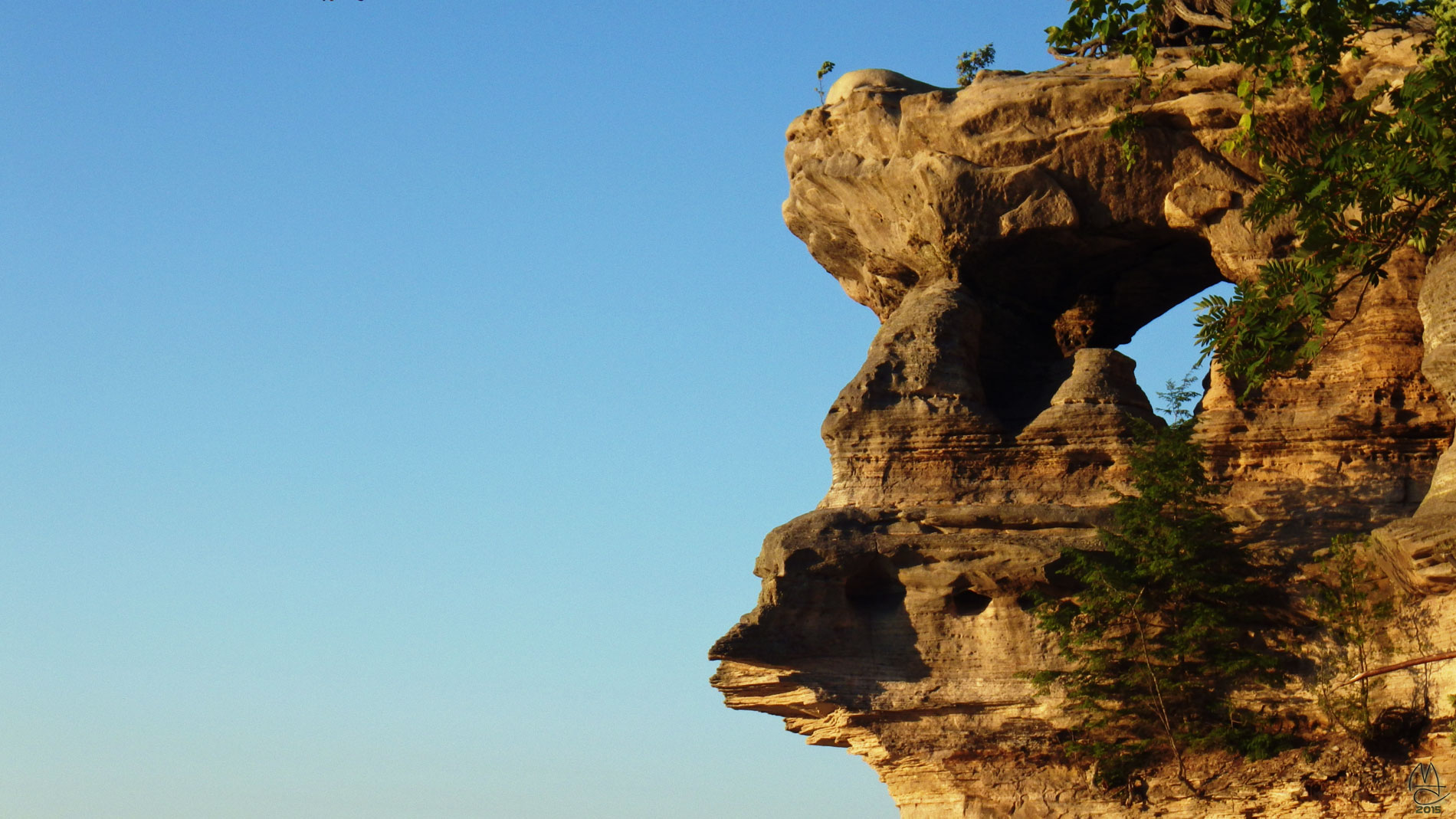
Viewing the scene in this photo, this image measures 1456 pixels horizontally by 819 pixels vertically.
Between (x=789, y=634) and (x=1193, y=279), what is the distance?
7.59 m

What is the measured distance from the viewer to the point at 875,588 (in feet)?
70.7

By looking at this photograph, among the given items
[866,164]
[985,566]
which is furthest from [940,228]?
[985,566]

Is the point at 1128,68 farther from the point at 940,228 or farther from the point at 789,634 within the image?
the point at 789,634

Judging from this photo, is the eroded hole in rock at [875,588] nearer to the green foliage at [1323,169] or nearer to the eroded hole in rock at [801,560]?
the eroded hole in rock at [801,560]

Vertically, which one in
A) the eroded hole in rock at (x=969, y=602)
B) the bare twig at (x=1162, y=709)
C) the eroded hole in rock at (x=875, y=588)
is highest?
the eroded hole in rock at (x=875, y=588)

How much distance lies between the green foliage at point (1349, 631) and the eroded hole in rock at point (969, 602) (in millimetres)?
3640

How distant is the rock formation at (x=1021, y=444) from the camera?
20438mm

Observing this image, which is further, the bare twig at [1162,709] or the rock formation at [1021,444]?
the rock formation at [1021,444]

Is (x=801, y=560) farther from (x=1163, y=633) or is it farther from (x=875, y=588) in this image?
(x=1163, y=633)

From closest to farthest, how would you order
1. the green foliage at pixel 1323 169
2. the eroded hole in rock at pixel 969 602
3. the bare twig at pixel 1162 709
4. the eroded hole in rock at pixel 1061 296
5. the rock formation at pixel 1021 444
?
the green foliage at pixel 1323 169
the bare twig at pixel 1162 709
the rock formation at pixel 1021 444
the eroded hole in rock at pixel 969 602
the eroded hole in rock at pixel 1061 296

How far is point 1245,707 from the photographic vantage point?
19859 millimetres

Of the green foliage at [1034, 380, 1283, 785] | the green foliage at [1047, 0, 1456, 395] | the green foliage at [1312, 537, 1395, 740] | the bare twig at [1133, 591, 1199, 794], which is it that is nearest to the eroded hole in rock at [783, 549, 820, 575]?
the green foliage at [1034, 380, 1283, 785]

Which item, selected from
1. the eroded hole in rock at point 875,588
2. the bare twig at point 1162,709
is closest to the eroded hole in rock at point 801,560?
the eroded hole in rock at point 875,588

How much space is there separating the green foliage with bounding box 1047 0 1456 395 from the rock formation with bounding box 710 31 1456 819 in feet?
13.0
